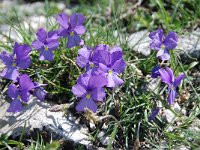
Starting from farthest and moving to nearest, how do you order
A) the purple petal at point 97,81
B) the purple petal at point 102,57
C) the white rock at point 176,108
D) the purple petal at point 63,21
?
the white rock at point 176,108, the purple petal at point 63,21, the purple petal at point 102,57, the purple petal at point 97,81

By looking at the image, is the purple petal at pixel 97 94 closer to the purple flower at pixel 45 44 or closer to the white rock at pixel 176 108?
the purple flower at pixel 45 44

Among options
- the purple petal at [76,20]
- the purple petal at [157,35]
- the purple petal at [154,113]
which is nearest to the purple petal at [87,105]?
the purple petal at [154,113]

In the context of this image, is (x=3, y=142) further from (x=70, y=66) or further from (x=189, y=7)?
(x=189, y=7)

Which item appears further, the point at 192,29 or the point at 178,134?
the point at 192,29

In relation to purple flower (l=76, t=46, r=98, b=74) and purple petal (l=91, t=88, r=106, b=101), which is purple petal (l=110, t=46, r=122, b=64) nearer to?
purple flower (l=76, t=46, r=98, b=74)

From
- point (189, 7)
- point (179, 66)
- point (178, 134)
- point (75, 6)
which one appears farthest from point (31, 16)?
point (178, 134)

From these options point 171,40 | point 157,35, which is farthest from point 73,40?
point 171,40

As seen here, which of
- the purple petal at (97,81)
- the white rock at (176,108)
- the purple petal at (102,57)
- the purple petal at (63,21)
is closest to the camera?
the purple petal at (97,81)

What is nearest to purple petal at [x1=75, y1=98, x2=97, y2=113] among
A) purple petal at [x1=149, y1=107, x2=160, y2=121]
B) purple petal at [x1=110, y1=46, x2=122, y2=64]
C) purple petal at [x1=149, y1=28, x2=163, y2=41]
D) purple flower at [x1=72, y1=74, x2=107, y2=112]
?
purple flower at [x1=72, y1=74, x2=107, y2=112]
